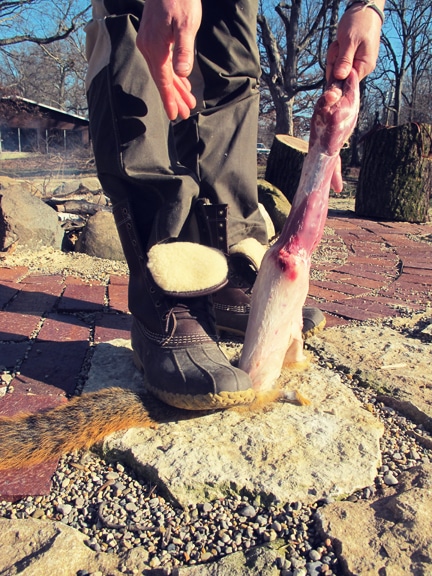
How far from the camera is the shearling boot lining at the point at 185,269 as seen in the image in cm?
146

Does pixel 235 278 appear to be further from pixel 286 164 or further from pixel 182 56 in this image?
pixel 286 164

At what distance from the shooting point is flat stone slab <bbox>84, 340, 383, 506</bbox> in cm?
113

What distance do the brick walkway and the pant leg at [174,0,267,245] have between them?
0.70 m

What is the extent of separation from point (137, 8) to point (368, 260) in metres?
2.52

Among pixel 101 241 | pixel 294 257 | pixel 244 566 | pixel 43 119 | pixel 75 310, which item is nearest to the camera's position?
pixel 244 566

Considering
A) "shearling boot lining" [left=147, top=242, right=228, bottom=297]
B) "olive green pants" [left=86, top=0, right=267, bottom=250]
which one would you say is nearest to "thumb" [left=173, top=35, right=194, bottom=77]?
"olive green pants" [left=86, top=0, right=267, bottom=250]

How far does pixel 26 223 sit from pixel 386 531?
10.4ft

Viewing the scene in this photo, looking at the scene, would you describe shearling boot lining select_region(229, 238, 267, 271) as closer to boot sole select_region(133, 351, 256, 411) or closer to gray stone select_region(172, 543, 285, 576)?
boot sole select_region(133, 351, 256, 411)

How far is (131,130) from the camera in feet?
4.94

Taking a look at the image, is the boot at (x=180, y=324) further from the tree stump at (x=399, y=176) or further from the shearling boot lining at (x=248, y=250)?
the tree stump at (x=399, y=176)

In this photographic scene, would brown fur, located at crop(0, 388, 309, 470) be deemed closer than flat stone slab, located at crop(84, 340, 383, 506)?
No

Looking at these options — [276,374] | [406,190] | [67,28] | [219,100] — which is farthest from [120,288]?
[67,28]

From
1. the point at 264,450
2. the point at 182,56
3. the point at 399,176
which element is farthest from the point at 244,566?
the point at 399,176

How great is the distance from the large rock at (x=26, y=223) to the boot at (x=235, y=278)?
6.74 feet
